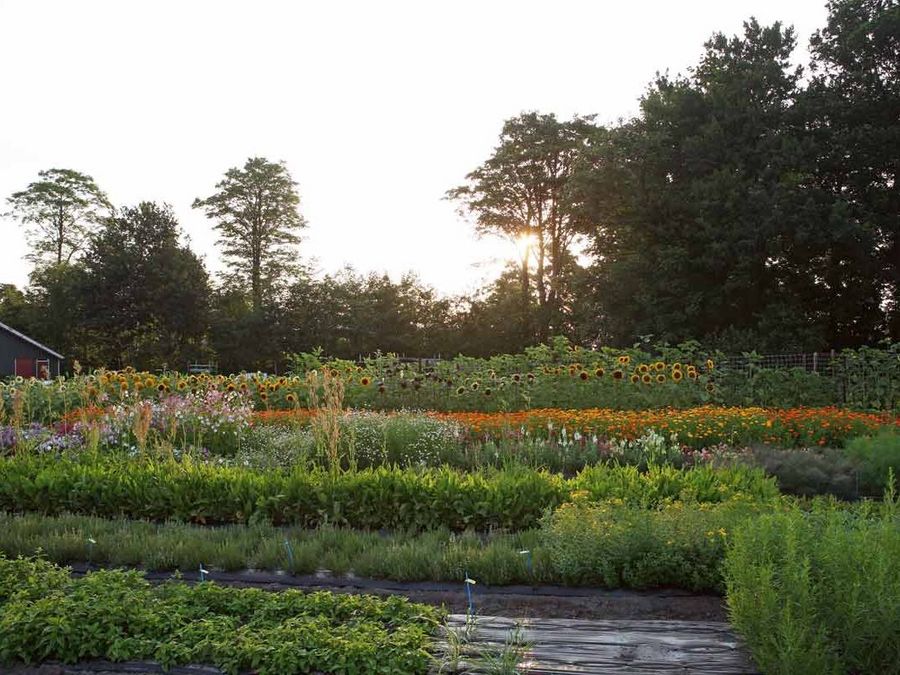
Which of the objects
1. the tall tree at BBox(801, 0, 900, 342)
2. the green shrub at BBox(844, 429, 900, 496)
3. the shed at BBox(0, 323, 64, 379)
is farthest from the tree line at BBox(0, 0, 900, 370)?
the green shrub at BBox(844, 429, 900, 496)

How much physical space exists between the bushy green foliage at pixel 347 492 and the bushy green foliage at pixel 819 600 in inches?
71.7

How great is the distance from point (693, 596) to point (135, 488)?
4457 mm

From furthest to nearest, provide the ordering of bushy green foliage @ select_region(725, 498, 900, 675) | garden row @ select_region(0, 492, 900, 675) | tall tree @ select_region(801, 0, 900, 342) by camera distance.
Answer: tall tree @ select_region(801, 0, 900, 342) → garden row @ select_region(0, 492, 900, 675) → bushy green foliage @ select_region(725, 498, 900, 675)

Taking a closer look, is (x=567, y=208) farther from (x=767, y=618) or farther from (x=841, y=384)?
(x=767, y=618)

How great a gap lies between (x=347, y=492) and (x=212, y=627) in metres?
2.58

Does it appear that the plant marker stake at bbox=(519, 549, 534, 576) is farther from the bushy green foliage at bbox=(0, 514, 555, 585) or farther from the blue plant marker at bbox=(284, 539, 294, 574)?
the blue plant marker at bbox=(284, 539, 294, 574)

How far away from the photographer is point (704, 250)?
24.1 metres

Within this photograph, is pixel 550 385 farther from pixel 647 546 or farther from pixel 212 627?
pixel 212 627

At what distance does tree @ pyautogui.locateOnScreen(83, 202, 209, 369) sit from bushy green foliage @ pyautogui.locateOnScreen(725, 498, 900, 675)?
1264 inches

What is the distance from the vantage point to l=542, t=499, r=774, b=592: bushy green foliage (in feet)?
14.4

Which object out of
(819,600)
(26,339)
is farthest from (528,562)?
(26,339)

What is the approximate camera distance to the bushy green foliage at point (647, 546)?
14.4ft

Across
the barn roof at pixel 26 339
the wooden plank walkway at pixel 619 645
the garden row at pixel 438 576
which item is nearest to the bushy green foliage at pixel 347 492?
the garden row at pixel 438 576

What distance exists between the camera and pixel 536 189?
114 ft
